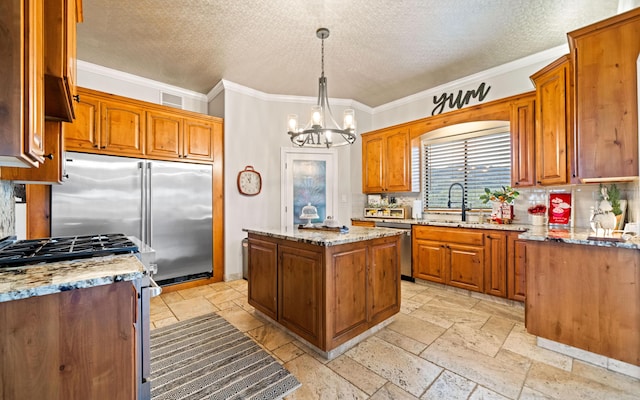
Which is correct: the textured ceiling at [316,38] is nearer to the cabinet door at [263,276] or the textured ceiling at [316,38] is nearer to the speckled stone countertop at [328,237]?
the speckled stone countertop at [328,237]

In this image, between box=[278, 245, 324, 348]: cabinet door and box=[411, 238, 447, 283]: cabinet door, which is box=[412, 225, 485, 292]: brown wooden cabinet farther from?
box=[278, 245, 324, 348]: cabinet door

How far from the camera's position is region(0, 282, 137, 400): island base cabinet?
87 centimetres

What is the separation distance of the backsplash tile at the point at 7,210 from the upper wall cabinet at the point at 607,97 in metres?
4.15

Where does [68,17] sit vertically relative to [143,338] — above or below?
above

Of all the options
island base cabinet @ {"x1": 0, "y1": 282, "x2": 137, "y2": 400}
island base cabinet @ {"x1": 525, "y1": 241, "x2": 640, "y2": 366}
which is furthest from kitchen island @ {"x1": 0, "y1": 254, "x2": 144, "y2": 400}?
island base cabinet @ {"x1": 525, "y1": 241, "x2": 640, "y2": 366}

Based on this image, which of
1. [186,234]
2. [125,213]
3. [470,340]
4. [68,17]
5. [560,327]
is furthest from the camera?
[186,234]

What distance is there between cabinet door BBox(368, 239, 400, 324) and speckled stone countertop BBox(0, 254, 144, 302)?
176 cm

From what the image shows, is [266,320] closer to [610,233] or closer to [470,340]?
[470,340]

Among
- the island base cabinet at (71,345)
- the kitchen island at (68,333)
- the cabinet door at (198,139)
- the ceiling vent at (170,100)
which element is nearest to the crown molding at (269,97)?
Answer: the ceiling vent at (170,100)

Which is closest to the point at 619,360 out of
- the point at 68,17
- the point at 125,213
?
the point at 68,17

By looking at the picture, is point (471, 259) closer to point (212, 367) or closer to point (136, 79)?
point (212, 367)

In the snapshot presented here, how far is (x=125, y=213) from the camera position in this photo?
329 cm

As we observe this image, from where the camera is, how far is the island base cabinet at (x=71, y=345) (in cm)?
87

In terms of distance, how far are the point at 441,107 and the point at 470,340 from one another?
3.28 meters
